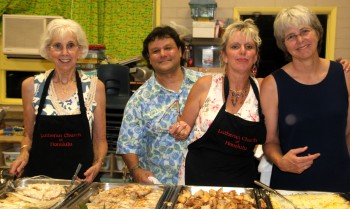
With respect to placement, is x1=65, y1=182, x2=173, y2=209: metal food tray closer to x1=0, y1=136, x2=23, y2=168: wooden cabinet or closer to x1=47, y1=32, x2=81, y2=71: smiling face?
x1=47, y1=32, x2=81, y2=71: smiling face

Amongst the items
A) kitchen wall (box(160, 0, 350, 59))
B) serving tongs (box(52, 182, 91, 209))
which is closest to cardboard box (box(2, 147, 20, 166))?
kitchen wall (box(160, 0, 350, 59))

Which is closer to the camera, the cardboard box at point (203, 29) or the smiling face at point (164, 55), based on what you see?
the smiling face at point (164, 55)

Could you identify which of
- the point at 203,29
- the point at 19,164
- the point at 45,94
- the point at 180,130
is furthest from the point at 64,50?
the point at 203,29

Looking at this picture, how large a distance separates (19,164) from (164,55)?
1090 millimetres

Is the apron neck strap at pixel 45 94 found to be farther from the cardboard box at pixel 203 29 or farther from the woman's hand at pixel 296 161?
the cardboard box at pixel 203 29

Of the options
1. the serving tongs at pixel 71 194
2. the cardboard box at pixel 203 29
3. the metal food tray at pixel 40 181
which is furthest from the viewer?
the cardboard box at pixel 203 29

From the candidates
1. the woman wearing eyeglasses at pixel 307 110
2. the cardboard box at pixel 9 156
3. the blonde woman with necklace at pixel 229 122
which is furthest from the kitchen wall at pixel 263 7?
the woman wearing eyeglasses at pixel 307 110

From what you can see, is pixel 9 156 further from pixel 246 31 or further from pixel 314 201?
pixel 314 201

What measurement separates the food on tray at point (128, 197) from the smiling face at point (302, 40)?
99cm

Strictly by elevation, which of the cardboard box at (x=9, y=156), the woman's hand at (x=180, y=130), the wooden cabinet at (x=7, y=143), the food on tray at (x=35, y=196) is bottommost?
the cardboard box at (x=9, y=156)

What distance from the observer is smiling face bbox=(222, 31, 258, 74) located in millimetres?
2289

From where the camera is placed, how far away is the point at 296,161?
6.68 feet

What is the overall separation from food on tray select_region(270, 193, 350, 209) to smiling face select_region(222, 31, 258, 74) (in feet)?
2.36

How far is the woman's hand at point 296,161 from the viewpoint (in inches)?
79.7
